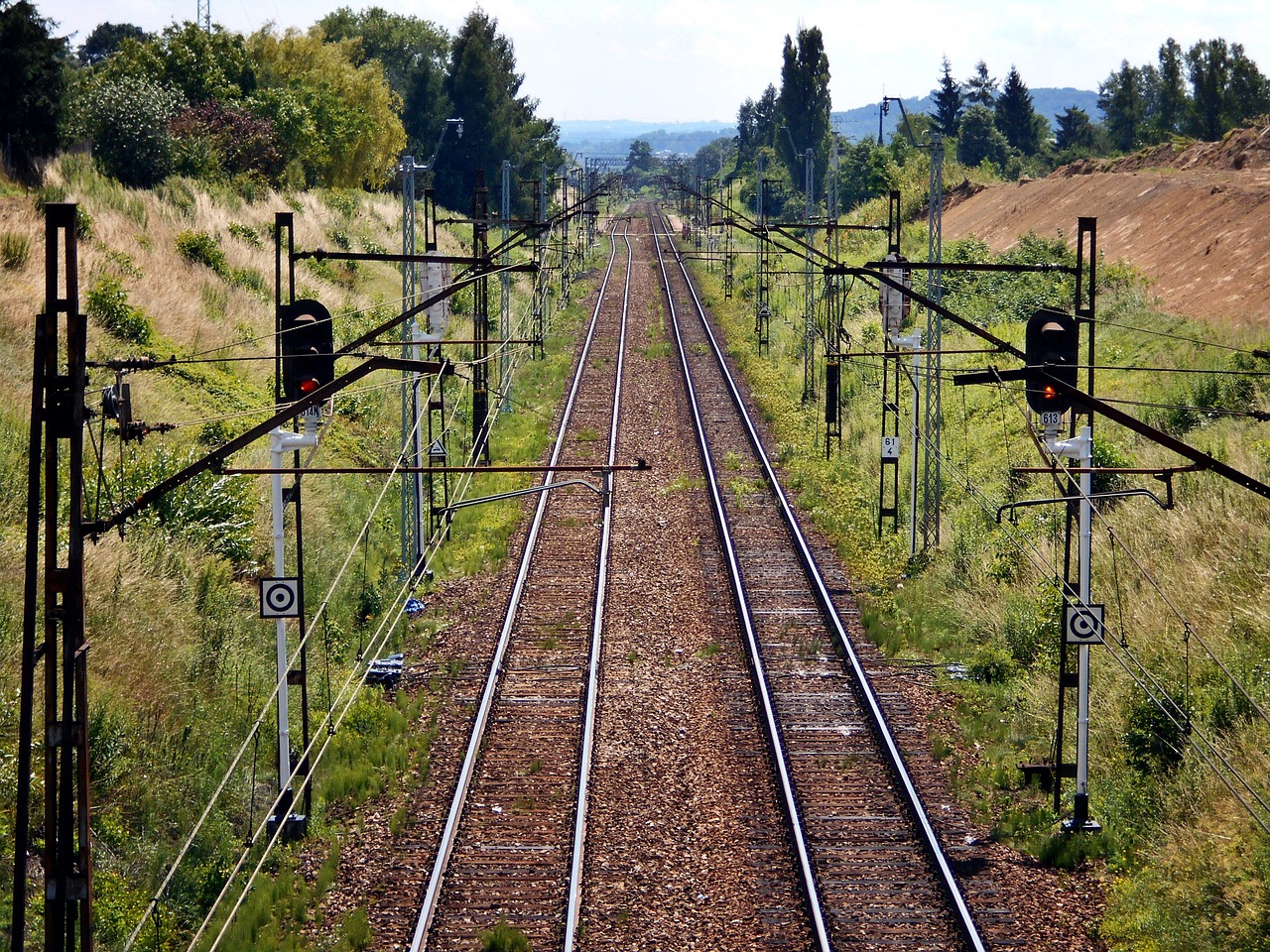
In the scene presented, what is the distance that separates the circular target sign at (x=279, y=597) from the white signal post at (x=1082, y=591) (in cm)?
677

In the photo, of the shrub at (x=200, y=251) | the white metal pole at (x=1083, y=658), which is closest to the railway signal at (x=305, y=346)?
the white metal pole at (x=1083, y=658)

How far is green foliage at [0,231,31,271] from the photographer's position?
2277 centimetres

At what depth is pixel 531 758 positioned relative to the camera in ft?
41.5

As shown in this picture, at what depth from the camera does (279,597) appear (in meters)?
11.4

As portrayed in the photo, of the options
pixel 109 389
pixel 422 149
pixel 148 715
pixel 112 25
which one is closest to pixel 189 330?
pixel 148 715

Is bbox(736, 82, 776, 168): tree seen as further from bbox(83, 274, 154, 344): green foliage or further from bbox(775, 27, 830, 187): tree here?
bbox(83, 274, 154, 344): green foliage

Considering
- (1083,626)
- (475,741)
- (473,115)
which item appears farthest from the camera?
(473,115)

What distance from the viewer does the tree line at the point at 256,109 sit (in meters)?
32.6

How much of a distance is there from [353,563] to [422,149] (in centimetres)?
6178

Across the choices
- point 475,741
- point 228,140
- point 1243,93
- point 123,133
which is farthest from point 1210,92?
point 475,741

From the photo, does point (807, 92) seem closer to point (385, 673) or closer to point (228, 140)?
point (228, 140)

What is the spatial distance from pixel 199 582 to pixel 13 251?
37.3ft

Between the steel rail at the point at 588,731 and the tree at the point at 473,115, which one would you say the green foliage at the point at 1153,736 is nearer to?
the steel rail at the point at 588,731

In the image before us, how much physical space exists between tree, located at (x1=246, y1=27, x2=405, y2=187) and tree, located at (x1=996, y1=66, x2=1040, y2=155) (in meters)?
42.2
